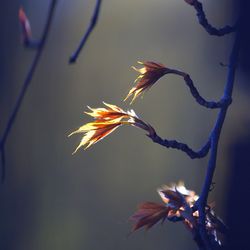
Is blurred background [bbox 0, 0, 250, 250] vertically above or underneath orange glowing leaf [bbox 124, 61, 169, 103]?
underneath

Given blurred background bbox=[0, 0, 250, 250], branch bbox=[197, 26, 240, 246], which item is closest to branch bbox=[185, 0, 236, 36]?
branch bbox=[197, 26, 240, 246]

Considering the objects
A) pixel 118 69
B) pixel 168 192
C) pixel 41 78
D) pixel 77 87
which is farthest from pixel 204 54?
pixel 168 192

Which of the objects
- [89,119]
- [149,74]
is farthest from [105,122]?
[89,119]

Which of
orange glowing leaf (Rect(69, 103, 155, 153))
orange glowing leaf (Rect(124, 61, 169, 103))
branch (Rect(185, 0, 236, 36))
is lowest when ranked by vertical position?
orange glowing leaf (Rect(69, 103, 155, 153))

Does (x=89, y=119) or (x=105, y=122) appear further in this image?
(x=89, y=119)

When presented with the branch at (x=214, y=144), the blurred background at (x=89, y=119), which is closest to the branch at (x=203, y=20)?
the branch at (x=214, y=144)

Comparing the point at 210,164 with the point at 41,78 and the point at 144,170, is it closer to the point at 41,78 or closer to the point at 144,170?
the point at 144,170

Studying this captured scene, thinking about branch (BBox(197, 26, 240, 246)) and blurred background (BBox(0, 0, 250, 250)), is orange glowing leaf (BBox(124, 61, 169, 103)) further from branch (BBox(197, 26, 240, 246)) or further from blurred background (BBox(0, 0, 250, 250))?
blurred background (BBox(0, 0, 250, 250))

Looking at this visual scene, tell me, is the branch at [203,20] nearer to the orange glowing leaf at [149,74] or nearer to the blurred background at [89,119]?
the orange glowing leaf at [149,74]

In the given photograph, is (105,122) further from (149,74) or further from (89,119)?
(89,119)
